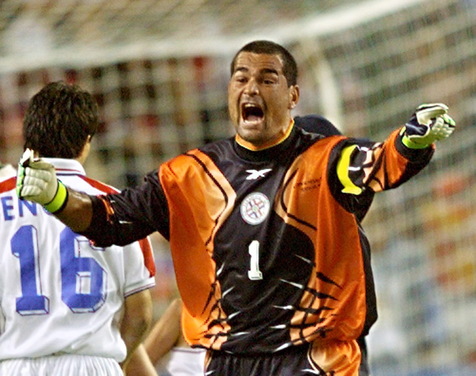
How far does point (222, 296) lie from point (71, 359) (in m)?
0.70

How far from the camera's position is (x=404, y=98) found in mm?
7676

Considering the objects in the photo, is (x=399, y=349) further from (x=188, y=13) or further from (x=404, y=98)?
(x=188, y=13)

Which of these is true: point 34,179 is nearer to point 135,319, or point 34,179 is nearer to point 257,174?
point 257,174

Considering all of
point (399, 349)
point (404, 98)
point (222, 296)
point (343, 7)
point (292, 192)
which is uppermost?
point (343, 7)

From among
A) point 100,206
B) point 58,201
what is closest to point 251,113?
point 100,206

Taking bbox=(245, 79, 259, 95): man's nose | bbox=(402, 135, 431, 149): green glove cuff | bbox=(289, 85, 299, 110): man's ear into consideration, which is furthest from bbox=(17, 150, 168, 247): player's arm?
bbox=(402, 135, 431, 149): green glove cuff

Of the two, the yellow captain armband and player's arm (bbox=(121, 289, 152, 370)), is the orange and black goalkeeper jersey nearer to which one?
the yellow captain armband

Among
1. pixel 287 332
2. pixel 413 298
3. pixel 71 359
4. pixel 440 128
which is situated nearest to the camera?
pixel 440 128

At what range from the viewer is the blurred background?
7.43 meters

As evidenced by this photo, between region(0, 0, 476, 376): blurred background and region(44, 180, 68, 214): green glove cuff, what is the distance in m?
3.42

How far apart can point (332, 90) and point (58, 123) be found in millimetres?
3067

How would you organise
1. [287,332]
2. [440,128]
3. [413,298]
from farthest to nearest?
[413,298], [287,332], [440,128]

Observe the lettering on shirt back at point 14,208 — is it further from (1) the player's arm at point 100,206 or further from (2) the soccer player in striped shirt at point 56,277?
(1) the player's arm at point 100,206

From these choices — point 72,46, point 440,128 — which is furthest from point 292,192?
point 72,46
